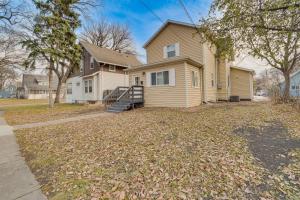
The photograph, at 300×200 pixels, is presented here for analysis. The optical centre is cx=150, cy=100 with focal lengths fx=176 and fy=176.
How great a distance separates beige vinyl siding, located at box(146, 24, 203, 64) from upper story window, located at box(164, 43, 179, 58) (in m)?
0.29

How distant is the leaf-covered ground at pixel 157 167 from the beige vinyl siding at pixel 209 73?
9071mm

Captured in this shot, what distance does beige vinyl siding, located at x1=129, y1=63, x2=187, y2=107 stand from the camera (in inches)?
475

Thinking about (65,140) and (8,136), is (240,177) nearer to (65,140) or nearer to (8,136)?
(65,140)

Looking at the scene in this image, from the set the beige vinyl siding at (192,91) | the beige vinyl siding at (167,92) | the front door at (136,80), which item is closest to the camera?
the beige vinyl siding at (167,92)

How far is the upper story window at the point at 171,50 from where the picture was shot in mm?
15594

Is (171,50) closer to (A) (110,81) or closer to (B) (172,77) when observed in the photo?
(B) (172,77)

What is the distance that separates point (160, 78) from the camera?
43.4ft

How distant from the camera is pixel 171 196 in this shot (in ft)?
8.87

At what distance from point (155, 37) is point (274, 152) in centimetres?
1481

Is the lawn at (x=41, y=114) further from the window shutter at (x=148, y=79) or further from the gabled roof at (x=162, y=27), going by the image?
the gabled roof at (x=162, y=27)

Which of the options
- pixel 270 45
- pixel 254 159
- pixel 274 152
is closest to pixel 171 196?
pixel 254 159

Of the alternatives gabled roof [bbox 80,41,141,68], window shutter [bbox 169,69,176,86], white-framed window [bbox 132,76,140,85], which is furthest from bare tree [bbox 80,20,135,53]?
window shutter [bbox 169,69,176,86]

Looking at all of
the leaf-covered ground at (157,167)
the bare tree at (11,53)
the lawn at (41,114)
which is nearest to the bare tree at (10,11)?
the bare tree at (11,53)

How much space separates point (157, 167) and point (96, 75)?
1825 centimetres
